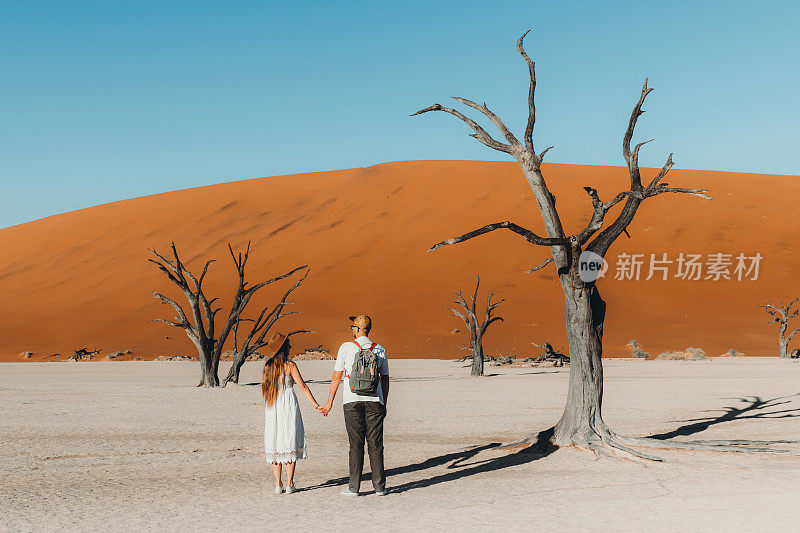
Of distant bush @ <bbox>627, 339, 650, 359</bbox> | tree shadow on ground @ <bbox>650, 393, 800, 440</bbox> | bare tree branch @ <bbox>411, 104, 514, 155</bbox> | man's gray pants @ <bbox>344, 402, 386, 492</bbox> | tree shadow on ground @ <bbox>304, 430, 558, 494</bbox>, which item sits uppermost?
bare tree branch @ <bbox>411, 104, 514, 155</bbox>

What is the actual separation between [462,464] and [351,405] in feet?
7.63

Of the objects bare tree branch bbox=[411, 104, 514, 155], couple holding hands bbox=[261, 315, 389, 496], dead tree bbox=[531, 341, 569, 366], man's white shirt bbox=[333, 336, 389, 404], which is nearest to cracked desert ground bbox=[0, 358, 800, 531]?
couple holding hands bbox=[261, 315, 389, 496]

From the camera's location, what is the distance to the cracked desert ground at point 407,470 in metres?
6.15

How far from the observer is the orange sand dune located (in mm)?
41750

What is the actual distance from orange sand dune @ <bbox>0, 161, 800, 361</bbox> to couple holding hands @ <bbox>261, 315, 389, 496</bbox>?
30361mm

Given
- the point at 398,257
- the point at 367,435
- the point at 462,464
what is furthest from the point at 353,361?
the point at 398,257

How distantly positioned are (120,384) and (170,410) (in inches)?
323

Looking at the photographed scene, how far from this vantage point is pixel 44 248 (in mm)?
74500

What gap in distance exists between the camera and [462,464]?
881 centimetres

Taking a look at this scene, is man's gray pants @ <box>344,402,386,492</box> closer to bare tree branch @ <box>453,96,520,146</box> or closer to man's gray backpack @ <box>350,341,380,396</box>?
man's gray backpack @ <box>350,341,380,396</box>

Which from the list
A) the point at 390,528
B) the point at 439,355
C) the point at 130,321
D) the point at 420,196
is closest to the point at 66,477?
the point at 390,528

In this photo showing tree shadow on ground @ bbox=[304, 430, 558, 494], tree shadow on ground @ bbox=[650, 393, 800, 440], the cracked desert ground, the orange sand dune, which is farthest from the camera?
the orange sand dune

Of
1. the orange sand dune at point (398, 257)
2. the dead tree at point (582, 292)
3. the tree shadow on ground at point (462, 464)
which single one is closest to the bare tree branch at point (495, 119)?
the dead tree at point (582, 292)

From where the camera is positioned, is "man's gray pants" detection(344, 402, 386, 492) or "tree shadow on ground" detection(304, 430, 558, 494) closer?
"man's gray pants" detection(344, 402, 386, 492)
